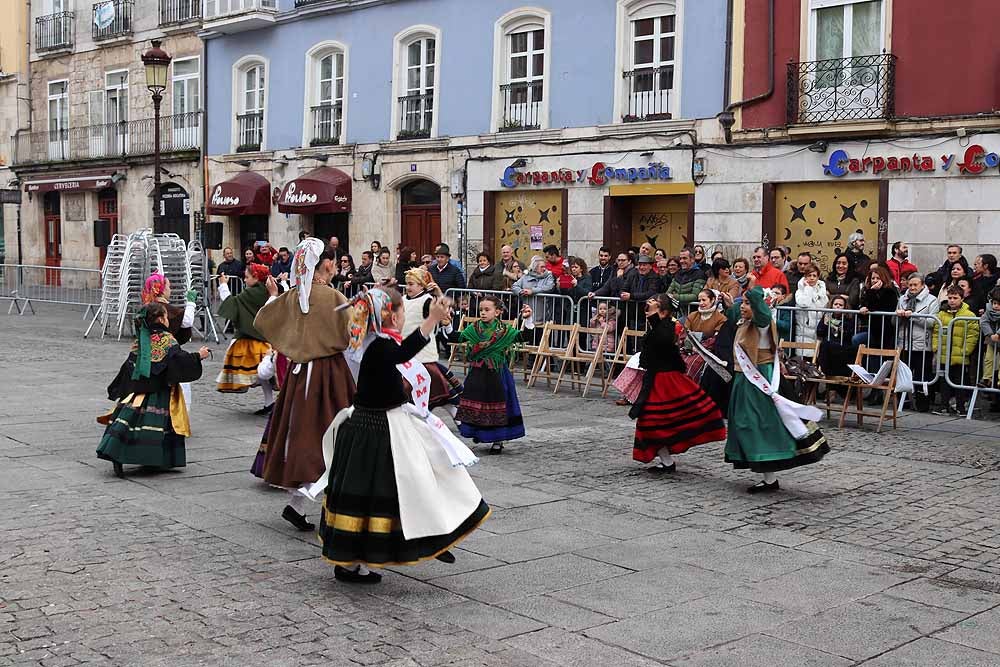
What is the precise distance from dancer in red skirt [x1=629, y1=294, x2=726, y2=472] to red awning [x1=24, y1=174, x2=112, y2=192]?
26384 millimetres

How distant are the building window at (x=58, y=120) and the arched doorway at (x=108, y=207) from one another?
2.49 metres

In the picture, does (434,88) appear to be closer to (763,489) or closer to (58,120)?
(763,489)

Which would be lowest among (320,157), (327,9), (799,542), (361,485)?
(799,542)

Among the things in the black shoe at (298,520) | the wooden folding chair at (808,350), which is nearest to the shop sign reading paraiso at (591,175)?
the wooden folding chair at (808,350)

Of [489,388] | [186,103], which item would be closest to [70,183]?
[186,103]

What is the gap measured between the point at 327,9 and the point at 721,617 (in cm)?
2227

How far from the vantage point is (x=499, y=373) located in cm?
1041

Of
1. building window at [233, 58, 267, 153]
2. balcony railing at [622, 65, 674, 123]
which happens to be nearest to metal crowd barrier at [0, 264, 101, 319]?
building window at [233, 58, 267, 153]

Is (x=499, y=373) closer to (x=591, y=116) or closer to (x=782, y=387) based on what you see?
(x=782, y=387)

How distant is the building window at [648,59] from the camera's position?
20078 millimetres

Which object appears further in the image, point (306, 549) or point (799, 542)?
point (799, 542)

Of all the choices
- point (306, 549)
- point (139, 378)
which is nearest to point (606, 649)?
point (306, 549)

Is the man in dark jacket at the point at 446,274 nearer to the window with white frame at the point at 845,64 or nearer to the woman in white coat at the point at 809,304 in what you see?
the woman in white coat at the point at 809,304

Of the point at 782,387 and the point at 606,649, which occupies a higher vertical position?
the point at 782,387
